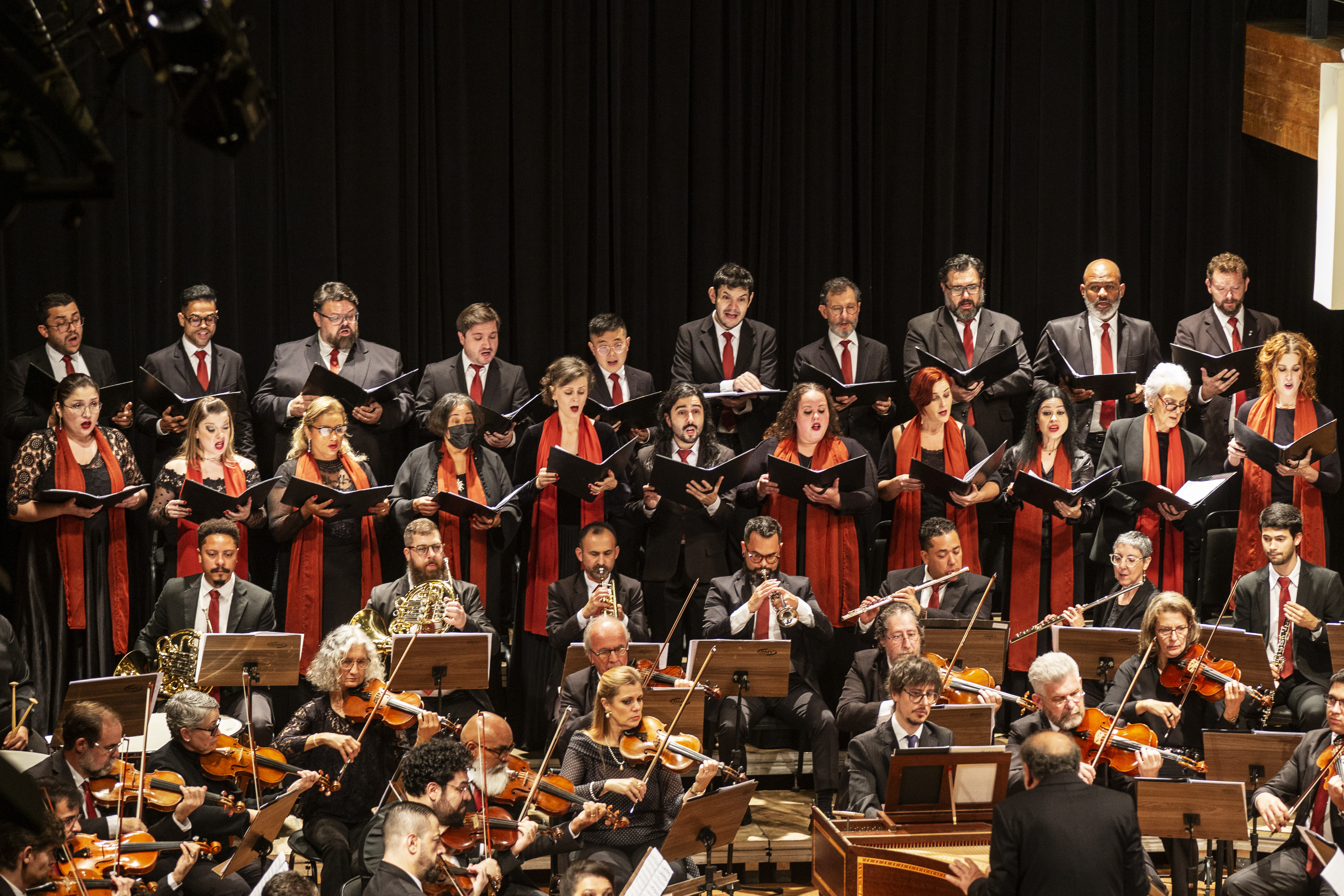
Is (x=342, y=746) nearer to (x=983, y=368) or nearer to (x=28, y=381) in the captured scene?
(x=28, y=381)

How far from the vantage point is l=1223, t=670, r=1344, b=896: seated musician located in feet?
16.7

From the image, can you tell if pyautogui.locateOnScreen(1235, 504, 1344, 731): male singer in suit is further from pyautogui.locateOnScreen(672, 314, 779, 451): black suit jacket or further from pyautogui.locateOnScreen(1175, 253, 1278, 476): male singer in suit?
pyautogui.locateOnScreen(672, 314, 779, 451): black suit jacket

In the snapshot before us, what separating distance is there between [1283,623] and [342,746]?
3.79 metres

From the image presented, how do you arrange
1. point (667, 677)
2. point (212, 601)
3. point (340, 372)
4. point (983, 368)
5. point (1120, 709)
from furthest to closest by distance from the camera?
point (340, 372)
point (983, 368)
point (212, 601)
point (667, 677)
point (1120, 709)

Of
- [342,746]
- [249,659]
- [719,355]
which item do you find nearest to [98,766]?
[249,659]

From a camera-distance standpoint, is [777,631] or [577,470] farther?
[777,631]

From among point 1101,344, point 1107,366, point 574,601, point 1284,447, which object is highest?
point 1101,344

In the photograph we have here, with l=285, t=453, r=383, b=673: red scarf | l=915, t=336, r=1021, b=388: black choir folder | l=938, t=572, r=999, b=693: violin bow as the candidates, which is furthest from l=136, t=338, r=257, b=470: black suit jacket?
l=938, t=572, r=999, b=693: violin bow

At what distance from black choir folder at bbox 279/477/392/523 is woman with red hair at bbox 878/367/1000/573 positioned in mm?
2175

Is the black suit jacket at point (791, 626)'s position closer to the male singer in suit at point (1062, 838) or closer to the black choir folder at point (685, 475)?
the black choir folder at point (685, 475)

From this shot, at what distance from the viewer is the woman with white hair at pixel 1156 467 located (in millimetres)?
6527

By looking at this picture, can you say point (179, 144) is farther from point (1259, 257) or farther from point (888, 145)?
point (1259, 257)

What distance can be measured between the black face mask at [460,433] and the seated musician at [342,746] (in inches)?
45.4

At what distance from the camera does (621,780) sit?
507 centimetres
